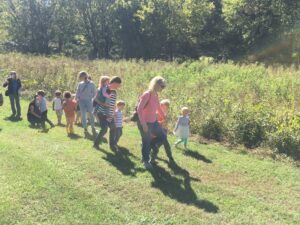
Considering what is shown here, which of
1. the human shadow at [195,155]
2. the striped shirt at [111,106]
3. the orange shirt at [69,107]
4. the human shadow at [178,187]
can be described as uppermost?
the striped shirt at [111,106]

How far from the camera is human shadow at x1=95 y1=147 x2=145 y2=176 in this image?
7.93 meters

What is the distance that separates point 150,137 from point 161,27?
31575 mm

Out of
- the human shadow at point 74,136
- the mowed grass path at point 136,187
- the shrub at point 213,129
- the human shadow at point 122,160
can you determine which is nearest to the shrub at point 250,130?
the shrub at point 213,129

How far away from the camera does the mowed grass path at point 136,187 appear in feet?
19.9

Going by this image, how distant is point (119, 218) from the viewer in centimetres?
593

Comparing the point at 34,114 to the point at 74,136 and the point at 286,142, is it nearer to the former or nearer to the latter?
the point at 74,136

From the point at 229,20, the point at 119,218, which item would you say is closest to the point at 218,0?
the point at 229,20

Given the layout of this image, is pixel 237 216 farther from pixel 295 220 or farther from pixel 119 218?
pixel 119 218

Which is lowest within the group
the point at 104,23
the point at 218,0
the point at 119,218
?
the point at 119,218

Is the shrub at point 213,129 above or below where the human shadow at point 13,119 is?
above

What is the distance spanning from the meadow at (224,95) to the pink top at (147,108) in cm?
354

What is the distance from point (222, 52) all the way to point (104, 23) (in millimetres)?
12396

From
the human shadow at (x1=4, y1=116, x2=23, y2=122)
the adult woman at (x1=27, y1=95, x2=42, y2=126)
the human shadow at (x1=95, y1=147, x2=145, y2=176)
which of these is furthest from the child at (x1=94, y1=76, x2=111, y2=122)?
the human shadow at (x1=4, y1=116, x2=23, y2=122)

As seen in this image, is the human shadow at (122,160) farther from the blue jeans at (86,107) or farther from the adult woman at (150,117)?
the blue jeans at (86,107)
